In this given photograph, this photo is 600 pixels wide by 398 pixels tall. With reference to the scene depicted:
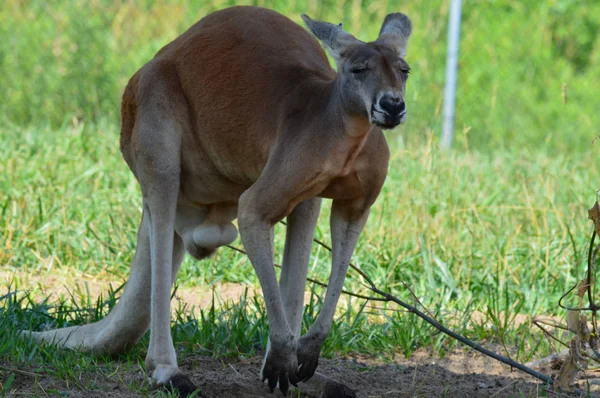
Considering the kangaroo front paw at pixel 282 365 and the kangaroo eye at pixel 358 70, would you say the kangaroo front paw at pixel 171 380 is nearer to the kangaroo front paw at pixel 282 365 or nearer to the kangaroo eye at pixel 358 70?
the kangaroo front paw at pixel 282 365

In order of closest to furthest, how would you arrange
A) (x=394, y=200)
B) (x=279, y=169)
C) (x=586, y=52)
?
(x=279, y=169)
(x=394, y=200)
(x=586, y=52)

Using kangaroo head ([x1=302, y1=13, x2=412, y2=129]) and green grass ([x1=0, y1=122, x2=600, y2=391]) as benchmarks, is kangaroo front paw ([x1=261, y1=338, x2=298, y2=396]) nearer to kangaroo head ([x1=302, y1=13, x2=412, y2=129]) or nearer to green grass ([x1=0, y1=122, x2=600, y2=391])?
green grass ([x1=0, y1=122, x2=600, y2=391])

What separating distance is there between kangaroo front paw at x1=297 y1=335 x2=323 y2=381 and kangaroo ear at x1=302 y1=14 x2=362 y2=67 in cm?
101

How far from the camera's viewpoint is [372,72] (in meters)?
3.18

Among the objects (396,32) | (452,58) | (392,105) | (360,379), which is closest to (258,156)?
(396,32)

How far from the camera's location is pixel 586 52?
1054cm

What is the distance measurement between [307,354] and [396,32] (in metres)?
1.21

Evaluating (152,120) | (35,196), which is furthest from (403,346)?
(35,196)

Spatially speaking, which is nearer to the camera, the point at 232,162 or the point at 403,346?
the point at 232,162

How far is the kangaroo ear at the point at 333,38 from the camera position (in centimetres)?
337

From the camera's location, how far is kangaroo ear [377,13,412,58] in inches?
133

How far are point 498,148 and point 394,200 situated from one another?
3.05 m

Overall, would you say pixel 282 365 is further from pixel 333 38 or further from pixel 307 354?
pixel 333 38

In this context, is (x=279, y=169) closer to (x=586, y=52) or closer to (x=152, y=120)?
(x=152, y=120)
